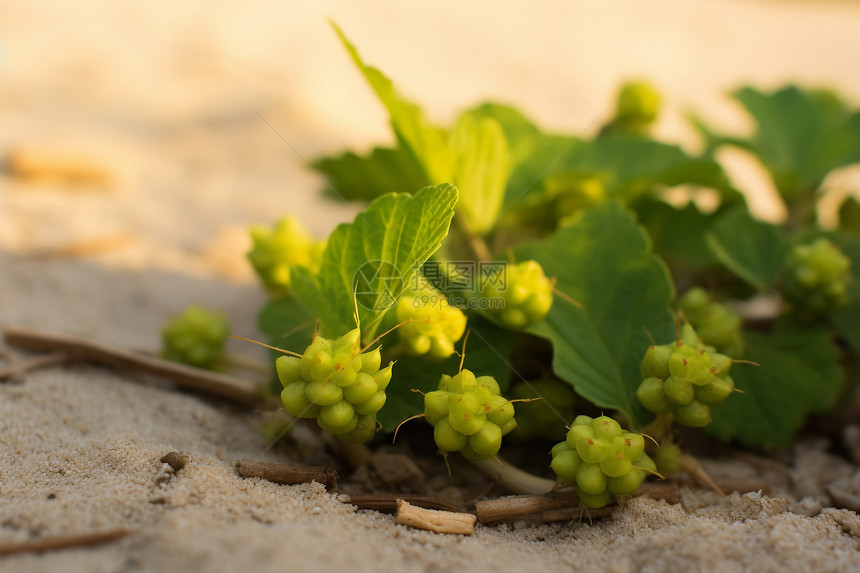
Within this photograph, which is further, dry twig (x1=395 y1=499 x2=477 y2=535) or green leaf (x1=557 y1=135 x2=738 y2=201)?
green leaf (x1=557 y1=135 x2=738 y2=201)

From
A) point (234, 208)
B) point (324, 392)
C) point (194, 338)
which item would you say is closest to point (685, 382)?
point (324, 392)

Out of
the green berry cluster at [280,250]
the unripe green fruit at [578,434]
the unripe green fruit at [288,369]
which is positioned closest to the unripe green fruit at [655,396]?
the unripe green fruit at [578,434]

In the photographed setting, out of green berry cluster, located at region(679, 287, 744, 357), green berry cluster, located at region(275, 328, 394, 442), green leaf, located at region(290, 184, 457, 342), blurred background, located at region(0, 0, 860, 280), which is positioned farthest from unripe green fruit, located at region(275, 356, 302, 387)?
blurred background, located at region(0, 0, 860, 280)

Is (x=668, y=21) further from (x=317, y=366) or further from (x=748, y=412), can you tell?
(x=317, y=366)

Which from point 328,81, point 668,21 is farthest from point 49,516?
point 668,21

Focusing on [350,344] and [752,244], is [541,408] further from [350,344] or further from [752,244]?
[752,244]

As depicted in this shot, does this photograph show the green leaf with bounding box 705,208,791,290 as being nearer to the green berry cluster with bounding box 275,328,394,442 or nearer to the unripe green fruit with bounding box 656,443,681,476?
the unripe green fruit with bounding box 656,443,681,476
